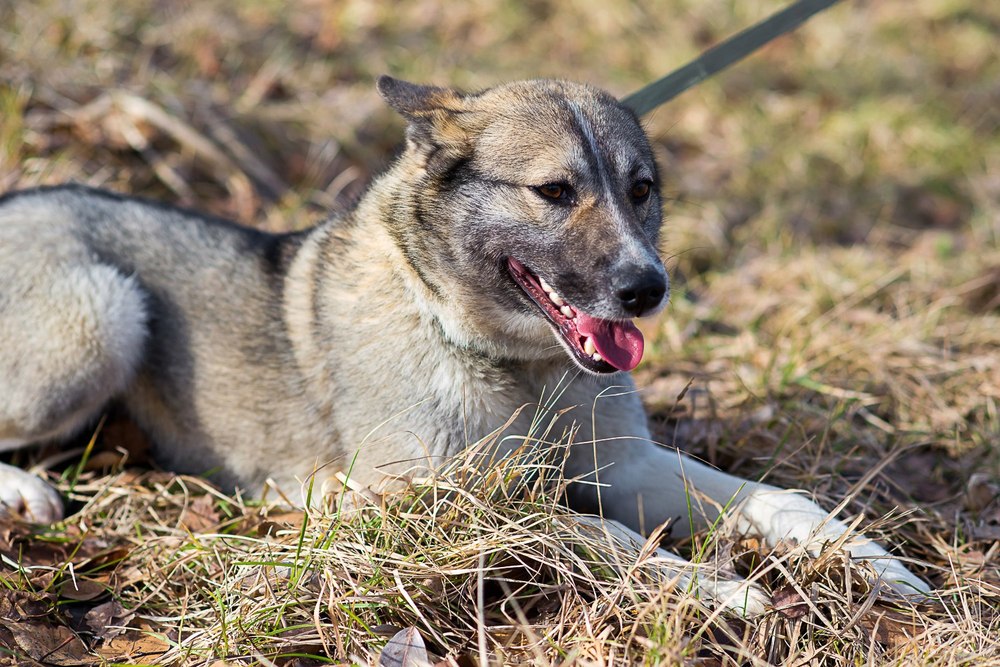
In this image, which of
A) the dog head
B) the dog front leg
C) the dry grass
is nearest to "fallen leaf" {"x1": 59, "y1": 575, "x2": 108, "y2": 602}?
the dry grass

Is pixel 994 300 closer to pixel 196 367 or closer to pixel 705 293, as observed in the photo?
pixel 705 293

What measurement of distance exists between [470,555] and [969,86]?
8.15m

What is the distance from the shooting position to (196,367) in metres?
3.78

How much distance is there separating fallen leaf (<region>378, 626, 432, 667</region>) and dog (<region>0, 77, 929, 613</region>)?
0.67 meters

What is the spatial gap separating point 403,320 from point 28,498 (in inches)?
62.8

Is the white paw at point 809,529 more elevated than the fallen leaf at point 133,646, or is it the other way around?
the fallen leaf at point 133,646

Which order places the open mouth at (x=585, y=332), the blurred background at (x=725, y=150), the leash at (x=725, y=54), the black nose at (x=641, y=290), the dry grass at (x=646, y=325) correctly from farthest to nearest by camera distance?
the blurred background at (x=725, y=150), the leash at (x=725, y=54), the open mouth at (x=585, y=332), the black nose at (x=641, y=290), the dry grass at (x=646, y=325)

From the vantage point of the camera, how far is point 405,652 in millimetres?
2604

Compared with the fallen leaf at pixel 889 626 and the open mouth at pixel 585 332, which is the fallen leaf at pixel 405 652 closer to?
the open mouth at pixel 585 332

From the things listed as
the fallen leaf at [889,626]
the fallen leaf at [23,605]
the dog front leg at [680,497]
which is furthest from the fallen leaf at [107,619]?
the fallen leaf at [889,626]

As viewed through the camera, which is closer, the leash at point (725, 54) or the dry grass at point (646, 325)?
the dry grass at point (646, 325)

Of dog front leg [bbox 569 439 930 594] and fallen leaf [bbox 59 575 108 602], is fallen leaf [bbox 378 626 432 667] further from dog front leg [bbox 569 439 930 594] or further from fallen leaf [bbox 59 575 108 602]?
fallen leaf [bbox 59 575 108 602]

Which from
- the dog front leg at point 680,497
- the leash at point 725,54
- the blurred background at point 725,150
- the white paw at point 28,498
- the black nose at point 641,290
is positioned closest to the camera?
the black nose at point 641,290

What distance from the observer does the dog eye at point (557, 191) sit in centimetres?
308
